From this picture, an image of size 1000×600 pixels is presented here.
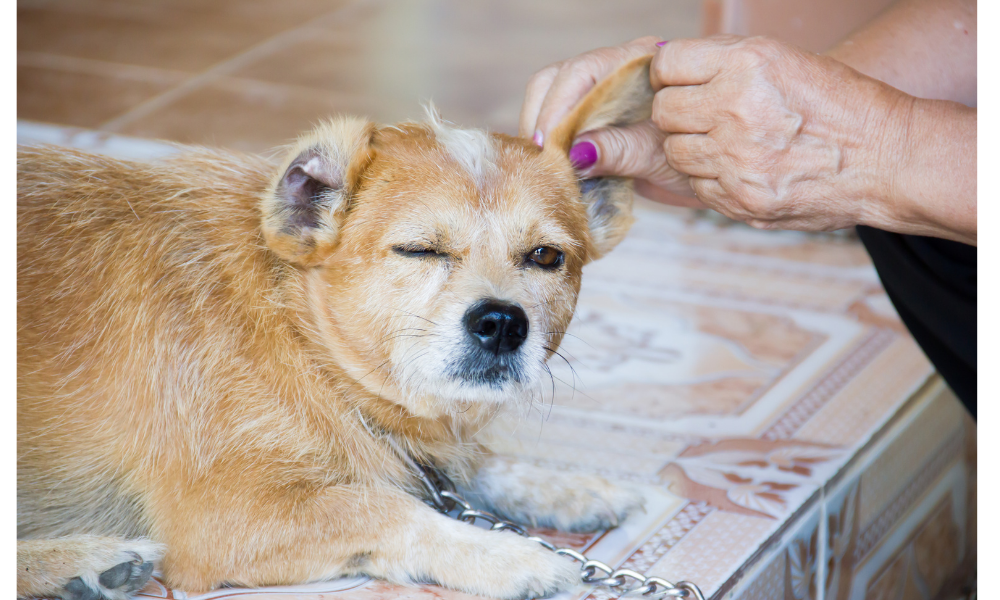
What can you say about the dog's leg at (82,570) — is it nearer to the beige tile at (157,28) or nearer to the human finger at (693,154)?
the human finger at (693,154)

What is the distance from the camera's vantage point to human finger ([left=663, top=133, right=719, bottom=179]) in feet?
5.59

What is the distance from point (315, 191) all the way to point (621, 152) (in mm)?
611

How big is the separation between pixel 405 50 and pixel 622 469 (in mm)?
4192

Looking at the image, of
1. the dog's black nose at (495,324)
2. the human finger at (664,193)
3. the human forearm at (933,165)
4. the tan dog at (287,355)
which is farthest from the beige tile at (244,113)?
the human forearm at (933,165)

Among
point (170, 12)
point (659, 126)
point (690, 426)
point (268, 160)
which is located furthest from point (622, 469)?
point (170, 12)

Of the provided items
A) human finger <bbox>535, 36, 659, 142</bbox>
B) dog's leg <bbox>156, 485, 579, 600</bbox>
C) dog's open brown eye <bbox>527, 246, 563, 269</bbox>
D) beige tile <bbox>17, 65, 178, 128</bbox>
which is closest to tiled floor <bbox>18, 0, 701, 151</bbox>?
beige tile <bbox>17, 65, 178, 128</bbox>

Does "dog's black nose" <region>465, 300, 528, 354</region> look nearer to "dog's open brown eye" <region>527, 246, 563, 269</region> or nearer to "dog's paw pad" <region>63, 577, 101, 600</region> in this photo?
"dog's open brown eye" <region>527, 246, 563, 269</region>

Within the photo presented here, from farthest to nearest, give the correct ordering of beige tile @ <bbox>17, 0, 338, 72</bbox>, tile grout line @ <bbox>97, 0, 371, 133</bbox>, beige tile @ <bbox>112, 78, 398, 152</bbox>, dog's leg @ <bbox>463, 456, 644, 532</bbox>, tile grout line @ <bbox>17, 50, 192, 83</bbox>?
beige tile @ <bbox>17, 0, 338, 72</bbox> → tile grout line @ <bbox>17, 50, 192, 83</bbox> → tile grout line @ <bbox>97, 0, 371, 133</bbox> → beige tile @ <bbox>112, 78, 398, 152</bbox> → dog's leg @ <bbox>463, 456, 644, 532</bbox>

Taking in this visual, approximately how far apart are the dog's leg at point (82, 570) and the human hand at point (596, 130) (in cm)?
98

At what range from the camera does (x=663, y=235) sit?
3.49 meters

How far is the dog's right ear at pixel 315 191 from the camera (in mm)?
1549

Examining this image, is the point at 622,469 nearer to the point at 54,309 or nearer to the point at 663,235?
the point at 54,309

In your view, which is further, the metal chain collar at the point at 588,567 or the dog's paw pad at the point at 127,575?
the metal chain collar at the point at 588,567

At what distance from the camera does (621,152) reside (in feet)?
6.12
